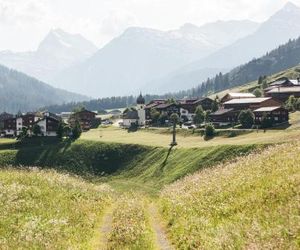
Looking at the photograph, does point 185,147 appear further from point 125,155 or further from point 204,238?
point 204,238

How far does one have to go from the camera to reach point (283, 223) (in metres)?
23.8

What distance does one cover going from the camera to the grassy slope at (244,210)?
22.5 m

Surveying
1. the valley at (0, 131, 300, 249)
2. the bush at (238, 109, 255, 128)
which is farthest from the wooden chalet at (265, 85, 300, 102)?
the valley at (0, 131, 300, 249)

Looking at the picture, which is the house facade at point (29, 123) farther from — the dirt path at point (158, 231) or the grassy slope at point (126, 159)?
the dirt path at point (158, 231)

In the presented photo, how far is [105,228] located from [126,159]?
65490mm

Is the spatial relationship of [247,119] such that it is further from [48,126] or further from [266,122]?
[48,126]

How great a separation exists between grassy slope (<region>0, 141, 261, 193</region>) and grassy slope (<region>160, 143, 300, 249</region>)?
31.3 meters

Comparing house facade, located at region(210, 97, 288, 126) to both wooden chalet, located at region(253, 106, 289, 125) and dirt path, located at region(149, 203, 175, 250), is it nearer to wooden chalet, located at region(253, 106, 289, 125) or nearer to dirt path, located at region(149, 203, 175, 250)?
wooden chalet, located at region(253, 106, 289, 125)

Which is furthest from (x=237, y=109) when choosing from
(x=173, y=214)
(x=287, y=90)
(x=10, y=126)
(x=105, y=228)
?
(x=105, y=228)

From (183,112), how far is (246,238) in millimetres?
146236

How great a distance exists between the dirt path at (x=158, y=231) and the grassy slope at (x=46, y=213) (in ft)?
13.3

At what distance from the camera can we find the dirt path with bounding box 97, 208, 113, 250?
94.7 feet

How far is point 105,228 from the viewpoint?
113ft

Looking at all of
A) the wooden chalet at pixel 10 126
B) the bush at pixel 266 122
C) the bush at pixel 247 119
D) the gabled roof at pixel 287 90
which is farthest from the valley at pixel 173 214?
the gabled roof at pixel 287 90
